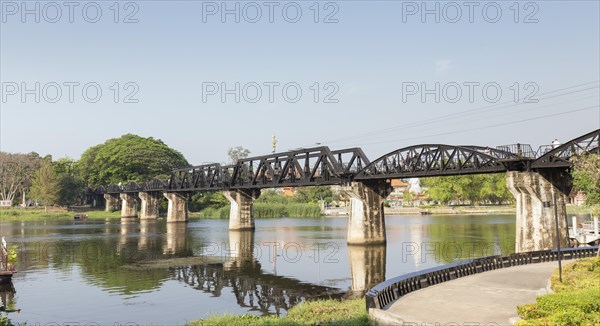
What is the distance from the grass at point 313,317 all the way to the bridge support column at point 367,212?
41745 mm

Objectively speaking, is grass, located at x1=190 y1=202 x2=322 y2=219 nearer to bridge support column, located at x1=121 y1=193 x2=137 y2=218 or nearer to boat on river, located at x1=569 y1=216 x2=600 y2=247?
bridge support column, located at x1=121 y1=193 x2=137 y2=218

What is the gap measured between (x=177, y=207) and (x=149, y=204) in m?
20.0

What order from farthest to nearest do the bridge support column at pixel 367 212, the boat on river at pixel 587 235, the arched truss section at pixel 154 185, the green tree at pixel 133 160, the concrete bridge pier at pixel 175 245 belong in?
1. the green tree at pixel 133 160
2. the arched truss section at pixel 154 185
3. the bridge support column at pixel 367 212
4. the concrete bridge pier at pixel 175 245
5. the boat on river at pixel 587 235

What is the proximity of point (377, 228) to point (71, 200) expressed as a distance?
453 feet

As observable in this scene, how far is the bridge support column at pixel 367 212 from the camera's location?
70.3 meters

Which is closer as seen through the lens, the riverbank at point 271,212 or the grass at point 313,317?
the grass at point 313,317

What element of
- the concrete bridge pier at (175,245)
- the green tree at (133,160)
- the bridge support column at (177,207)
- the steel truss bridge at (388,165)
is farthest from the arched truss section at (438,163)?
the green tree at (133,160)

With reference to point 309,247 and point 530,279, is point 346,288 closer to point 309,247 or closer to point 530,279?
point 530,279

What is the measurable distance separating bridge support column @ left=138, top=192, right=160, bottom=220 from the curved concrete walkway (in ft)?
460

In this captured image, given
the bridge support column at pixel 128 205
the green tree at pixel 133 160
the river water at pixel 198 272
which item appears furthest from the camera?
the green tree at pixel 133 160

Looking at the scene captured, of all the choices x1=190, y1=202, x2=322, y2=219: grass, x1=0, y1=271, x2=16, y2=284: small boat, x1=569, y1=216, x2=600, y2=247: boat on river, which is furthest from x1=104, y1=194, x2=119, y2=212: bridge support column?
x1=569, y1=216, x2=600, y2=247: boat on river

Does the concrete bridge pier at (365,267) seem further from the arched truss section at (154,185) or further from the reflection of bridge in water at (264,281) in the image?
the arched truss section at (154,185)

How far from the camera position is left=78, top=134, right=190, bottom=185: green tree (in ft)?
607

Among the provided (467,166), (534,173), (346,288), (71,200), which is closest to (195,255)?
(346,288)
